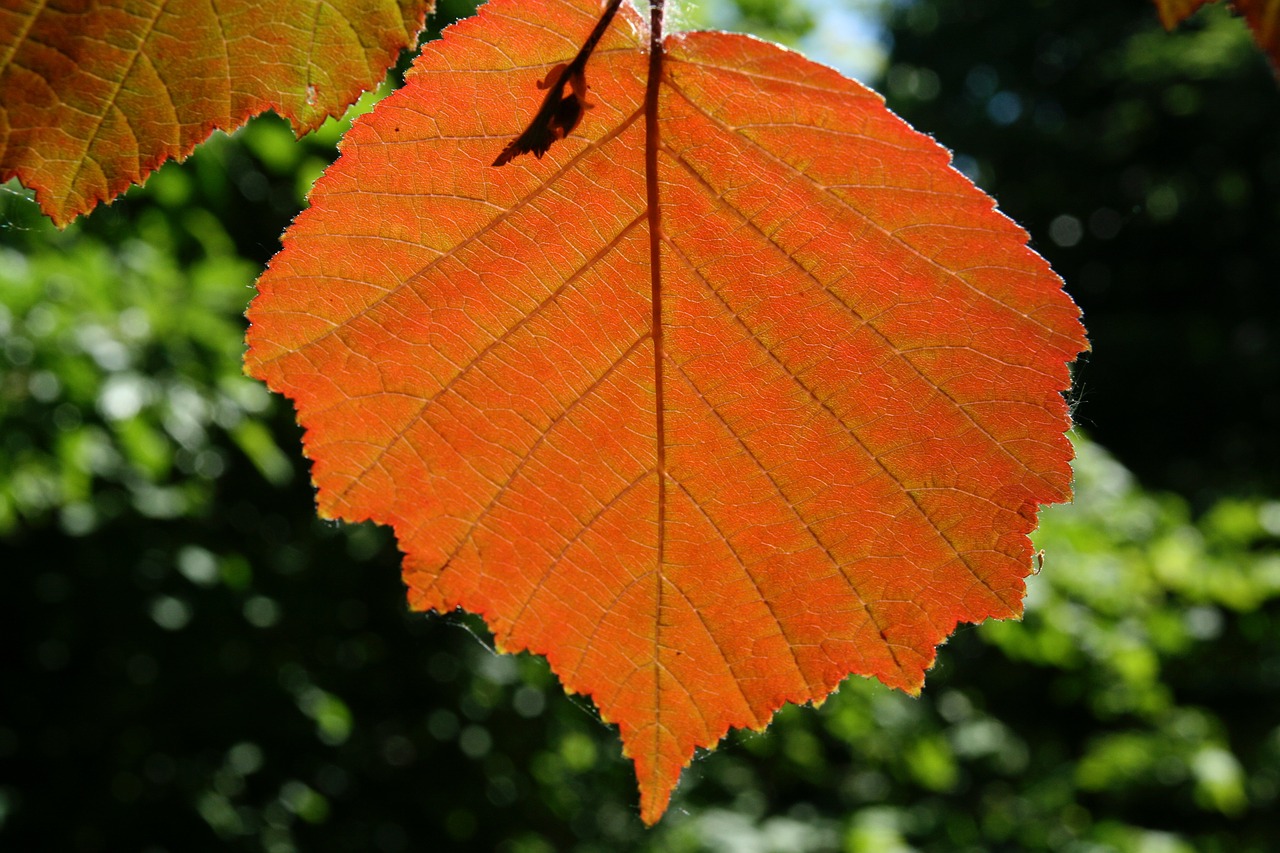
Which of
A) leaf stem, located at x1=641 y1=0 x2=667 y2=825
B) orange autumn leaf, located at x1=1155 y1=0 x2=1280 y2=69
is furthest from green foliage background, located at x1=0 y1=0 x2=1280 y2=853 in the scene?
orange autumn leaf, located at x1=1155 y1=0 x2=1280 y2=69

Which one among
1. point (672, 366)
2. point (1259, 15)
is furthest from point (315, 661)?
point (1259, 15)

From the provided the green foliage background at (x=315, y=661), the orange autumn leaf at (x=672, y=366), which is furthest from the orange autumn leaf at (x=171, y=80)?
the green foliage background at (x=315, y=661)

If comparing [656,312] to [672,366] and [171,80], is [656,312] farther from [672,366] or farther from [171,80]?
[171,80]

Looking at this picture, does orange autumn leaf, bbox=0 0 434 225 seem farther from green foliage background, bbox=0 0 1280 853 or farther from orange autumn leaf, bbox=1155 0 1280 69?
green foliage background, bbox=0 0 1280 853

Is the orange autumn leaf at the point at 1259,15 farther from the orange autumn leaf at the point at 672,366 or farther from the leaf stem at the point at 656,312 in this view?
the leaf stem at the point at 656,312

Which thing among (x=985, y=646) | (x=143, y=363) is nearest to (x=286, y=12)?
(x=143, y=363)

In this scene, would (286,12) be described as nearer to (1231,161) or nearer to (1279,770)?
(1279,770)
